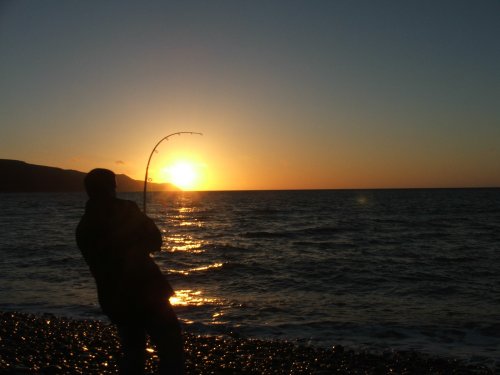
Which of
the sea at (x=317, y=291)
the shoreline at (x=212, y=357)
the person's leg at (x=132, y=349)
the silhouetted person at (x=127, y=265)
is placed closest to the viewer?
the silhouetted person at (x=127, y=265)

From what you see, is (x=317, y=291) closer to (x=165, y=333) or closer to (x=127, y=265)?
(x=165, y=333)

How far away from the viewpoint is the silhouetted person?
343 centimetres

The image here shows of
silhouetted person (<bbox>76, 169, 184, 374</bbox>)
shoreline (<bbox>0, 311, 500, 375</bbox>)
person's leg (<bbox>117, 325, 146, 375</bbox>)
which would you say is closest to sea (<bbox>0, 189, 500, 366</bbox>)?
shoreline (<bbox>0, 311, 500, 375</bbox>)

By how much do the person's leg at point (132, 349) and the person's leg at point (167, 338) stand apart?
191 mm

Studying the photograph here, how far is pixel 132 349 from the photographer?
3736 millimetres

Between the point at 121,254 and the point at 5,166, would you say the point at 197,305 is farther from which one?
the point at 5,166

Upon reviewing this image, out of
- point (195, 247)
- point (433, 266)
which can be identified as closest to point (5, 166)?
point (195, 247)

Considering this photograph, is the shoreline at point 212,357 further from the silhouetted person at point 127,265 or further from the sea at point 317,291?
the silhouetted person at point 127,265

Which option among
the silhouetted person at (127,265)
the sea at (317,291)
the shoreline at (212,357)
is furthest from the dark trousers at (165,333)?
the sea at (317,291)

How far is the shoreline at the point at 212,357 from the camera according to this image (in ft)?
22.4

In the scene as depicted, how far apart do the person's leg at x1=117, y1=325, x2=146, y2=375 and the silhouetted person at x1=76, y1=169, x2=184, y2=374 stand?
0.11 metres

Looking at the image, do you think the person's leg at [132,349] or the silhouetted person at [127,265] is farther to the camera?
the person's leg at [132,349]

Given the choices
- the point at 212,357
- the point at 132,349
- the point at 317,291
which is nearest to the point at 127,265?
the point at 132,349

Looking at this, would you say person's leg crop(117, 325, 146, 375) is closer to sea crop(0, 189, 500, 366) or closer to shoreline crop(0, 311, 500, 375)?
shoreline crop(0, 311, 500, 375)
